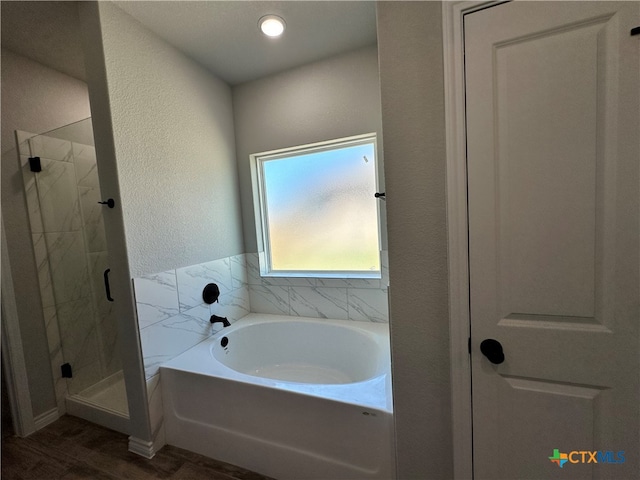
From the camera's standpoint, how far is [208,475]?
58.2 inches

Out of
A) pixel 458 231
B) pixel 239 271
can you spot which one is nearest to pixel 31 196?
pixel 239 271

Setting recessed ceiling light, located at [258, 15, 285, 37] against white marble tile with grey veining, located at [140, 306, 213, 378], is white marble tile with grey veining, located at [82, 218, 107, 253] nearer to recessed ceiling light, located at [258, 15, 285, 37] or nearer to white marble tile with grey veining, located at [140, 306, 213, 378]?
white marble tile with grey veining, located at [140, 306, 213, 378]

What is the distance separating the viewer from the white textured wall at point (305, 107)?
2.06m

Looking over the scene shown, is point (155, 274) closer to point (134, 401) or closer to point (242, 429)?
point (134, 401)

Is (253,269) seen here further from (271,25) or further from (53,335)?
(271,25)

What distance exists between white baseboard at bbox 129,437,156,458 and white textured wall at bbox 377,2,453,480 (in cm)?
155

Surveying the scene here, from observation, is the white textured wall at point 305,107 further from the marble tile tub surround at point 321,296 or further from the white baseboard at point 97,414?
the white baseboard at point 97,414

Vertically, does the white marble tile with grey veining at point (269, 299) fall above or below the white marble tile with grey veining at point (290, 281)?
below

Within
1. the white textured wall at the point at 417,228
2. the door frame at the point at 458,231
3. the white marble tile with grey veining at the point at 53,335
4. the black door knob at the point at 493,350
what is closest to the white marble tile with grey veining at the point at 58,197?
the white marble tile with grey veining at the point at 53,335

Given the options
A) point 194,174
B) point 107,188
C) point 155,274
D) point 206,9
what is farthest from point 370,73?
point 155,274

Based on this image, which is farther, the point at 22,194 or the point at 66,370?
the point at 66,370

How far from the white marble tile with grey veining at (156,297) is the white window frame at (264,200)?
901mm

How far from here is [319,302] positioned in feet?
7.76

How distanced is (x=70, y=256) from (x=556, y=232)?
10.2ft
